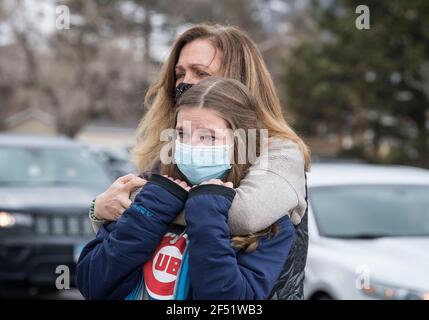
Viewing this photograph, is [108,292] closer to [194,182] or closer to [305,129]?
[194,182]

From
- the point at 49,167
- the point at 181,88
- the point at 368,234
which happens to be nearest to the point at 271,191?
the point at 181,88

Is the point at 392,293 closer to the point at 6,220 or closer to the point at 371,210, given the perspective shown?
the point at 371,210

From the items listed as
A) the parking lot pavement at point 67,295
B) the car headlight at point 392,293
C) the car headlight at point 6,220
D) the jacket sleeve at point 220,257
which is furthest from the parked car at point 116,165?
the car headlight at point 392,293

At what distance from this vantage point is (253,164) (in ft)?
6.03

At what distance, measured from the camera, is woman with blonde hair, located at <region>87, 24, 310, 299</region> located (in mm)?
1704

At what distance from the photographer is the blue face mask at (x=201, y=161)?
1.71 meters

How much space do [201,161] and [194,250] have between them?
0.74ft

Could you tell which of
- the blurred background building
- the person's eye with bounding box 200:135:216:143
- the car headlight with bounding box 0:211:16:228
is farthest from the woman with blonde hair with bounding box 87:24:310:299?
the blurred background building

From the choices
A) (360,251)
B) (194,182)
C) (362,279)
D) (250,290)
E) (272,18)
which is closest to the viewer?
(250,290)

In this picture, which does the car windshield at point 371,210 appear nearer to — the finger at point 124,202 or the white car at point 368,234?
the white car at point 368,234

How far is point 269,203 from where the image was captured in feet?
5.57
